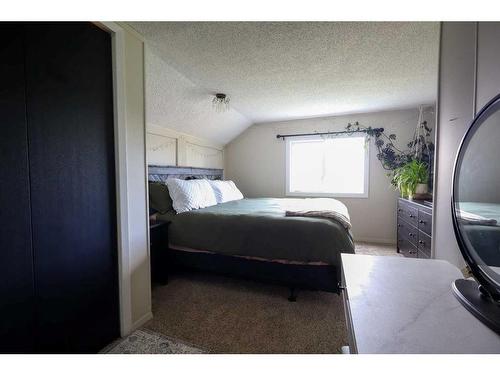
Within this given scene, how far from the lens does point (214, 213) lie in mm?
2219

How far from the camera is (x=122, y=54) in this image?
1.43 meters

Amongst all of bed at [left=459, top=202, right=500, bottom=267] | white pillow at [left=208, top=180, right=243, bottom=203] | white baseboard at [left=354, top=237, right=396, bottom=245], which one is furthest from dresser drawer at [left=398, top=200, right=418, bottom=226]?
white pillow at [left=208, top=180, right=243, bottom=203]

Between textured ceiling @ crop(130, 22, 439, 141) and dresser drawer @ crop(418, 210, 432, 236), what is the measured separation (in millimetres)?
1441

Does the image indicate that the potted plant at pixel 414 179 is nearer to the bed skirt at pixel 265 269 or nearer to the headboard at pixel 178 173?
the bed skirt at pixel 265 269

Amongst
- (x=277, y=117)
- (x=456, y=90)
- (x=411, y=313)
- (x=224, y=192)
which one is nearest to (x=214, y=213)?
(x=224, y=192)

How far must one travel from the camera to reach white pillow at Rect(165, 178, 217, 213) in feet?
7.78

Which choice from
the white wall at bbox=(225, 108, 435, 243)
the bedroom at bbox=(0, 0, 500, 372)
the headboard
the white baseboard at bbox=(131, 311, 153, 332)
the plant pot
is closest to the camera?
Answer: the bedroom at bbox=(0, 0, 500, 372)

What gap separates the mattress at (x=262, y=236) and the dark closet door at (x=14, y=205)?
4.13ft

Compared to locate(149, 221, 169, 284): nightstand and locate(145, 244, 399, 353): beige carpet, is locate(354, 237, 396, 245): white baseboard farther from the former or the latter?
locate(149, 221, 169, 284): nightstand

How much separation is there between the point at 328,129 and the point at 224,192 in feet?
7.25

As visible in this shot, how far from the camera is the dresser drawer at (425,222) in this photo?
6.54 ft

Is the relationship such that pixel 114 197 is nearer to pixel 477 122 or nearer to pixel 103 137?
pixel 103 137

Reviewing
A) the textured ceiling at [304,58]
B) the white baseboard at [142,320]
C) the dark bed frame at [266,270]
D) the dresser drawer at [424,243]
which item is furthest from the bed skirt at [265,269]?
the textured ceiling at [304,58]

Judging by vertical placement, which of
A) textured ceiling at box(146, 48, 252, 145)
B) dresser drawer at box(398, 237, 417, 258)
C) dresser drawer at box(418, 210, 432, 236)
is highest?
textured ceiling at box(146, 48, 252, 145)
